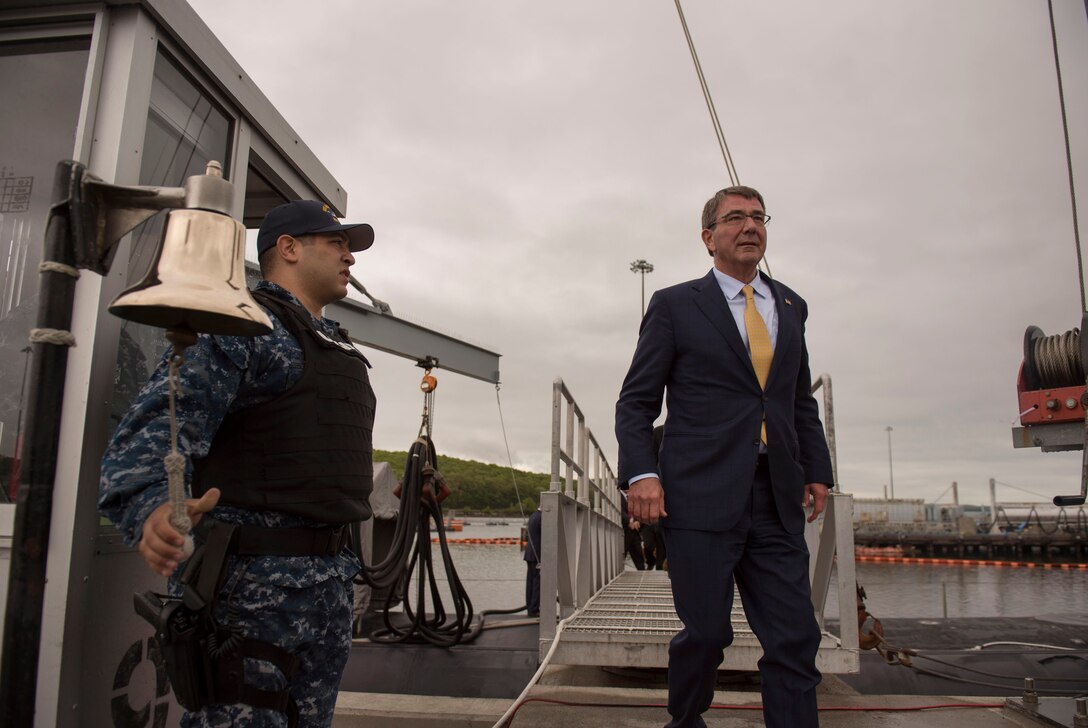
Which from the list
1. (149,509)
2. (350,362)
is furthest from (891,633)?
(149,509)

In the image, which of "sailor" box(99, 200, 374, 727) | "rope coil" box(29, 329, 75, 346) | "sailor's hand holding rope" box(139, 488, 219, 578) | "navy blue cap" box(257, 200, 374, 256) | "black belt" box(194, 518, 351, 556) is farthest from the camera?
"navy blue cap" box(257, 200, 374, 256)

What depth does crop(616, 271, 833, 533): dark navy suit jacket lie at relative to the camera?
2.42m

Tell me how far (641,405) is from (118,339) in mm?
1625

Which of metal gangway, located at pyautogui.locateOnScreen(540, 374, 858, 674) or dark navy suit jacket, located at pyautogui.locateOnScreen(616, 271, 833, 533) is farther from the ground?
dark navy suit jacket, located at pyautogui.locateOnScreen(616, 271, 833, 533)

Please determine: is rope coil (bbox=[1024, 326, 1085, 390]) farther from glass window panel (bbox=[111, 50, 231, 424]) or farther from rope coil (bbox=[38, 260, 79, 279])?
rope coil (bbox=[38, 260, 79, 279])

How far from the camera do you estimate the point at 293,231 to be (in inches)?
85.0

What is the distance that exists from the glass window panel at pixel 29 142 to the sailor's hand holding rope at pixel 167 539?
130cm

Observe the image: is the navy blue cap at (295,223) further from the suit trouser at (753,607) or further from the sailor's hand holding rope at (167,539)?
the suit trouser at (753,607)

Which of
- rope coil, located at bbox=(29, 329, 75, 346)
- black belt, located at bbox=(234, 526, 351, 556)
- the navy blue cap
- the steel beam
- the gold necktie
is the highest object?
the steel beam

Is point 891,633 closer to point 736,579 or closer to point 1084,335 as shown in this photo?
point 1084,335

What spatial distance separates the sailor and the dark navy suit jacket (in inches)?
38.2

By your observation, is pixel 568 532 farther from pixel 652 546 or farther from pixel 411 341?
pixel 652 546

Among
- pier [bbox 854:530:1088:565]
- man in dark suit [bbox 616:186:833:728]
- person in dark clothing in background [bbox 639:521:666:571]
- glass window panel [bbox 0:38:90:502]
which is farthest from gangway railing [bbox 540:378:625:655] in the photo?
pier [bbox 854:530:1088:565]

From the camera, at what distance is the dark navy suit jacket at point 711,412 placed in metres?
2.42
